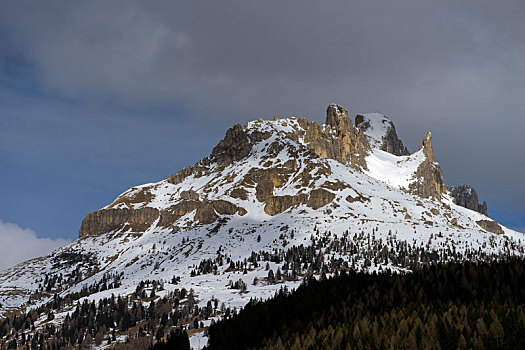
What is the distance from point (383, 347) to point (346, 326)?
6.47 ft

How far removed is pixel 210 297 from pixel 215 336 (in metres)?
144

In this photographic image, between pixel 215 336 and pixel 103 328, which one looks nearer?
pixel 215 336

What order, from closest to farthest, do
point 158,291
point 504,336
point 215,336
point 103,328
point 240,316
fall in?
1. point 504,336
2. point 215,336
3. point 240,316
4. point 103,328
5. point 158,291

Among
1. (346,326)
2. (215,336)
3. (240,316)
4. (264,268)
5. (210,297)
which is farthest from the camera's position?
(264,268)

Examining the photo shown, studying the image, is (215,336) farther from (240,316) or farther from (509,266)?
(509,266)

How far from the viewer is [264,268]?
618 ft

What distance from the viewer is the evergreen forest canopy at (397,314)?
11.1 meters

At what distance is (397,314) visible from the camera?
1383 centimetres

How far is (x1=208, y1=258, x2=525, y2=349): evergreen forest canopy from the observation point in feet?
36.4

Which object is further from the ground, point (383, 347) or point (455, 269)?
point (455, 269)

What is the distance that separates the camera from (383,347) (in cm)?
1100

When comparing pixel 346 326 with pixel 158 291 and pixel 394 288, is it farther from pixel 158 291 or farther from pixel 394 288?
pixel 158 291

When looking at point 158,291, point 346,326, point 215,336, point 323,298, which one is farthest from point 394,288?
point 158,291

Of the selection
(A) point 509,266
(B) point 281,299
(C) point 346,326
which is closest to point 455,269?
(A) point 509,266
